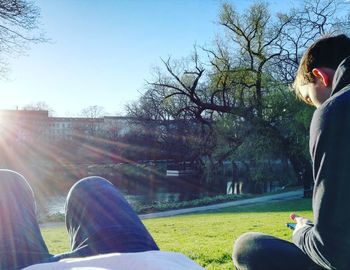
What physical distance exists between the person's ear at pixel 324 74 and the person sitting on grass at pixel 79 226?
80cm

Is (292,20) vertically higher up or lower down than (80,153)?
higher up

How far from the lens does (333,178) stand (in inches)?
45.3

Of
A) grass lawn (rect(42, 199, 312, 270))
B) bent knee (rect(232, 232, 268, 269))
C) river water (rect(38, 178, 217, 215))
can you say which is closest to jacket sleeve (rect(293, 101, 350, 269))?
bent knee (rect(232, 232, 268, 269))

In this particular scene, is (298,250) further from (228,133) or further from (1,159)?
(1,159)

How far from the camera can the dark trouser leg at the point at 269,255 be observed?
1.47 meters

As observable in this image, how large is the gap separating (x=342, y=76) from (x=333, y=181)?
343 mm

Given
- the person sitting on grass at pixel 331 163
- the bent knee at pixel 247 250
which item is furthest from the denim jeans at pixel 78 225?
the person sitting on grass at pixel 331 163

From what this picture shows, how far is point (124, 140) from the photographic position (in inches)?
1786

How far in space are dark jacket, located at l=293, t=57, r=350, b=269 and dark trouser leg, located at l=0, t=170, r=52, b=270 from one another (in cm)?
95

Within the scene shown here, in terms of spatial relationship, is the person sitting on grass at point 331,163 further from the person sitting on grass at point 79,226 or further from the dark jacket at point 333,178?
the person sitting on grass at point 79,226

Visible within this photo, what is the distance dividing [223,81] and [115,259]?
22.7 m

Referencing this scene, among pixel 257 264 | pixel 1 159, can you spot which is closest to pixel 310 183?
pixel 257 264

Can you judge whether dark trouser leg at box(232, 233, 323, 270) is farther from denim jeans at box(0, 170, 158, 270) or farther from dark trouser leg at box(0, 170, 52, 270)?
dark trouser leg at box(0, 170, 52, 270)

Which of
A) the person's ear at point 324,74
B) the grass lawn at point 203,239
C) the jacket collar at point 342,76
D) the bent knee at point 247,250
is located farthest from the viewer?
the grass lawn at point 203,239
